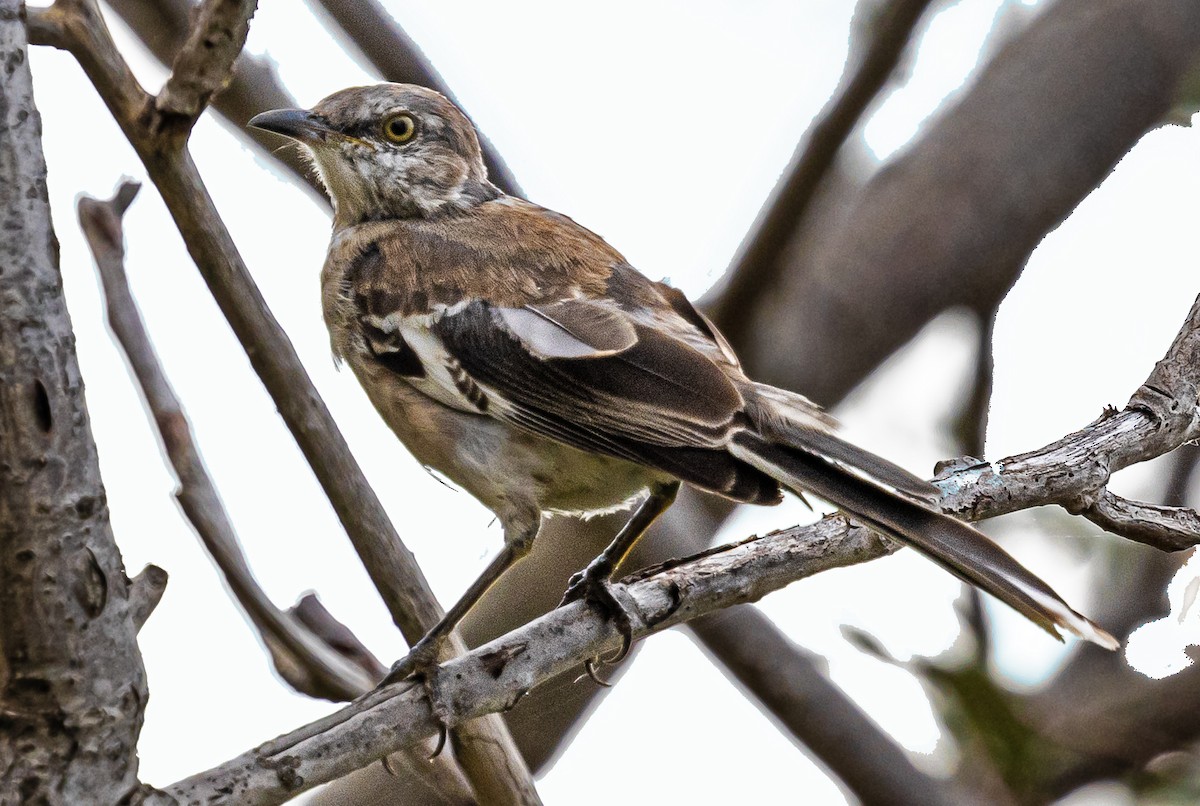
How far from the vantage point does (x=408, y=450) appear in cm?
367

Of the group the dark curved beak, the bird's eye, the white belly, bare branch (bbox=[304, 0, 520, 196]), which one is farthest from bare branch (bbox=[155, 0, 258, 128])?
bare branch (bbox=[304, 0, 520, 196])

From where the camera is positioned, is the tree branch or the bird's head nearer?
the tree branch

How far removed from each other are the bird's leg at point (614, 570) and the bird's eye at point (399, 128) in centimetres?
156

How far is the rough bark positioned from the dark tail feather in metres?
1.46

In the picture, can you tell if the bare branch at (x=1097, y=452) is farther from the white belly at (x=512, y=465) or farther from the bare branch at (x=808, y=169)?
the bare branch at (x=808, y=169)

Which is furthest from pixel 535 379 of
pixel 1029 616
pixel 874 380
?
pixel 874 380

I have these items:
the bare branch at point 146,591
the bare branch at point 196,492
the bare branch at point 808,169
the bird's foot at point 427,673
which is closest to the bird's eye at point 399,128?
the bare branch at point 196,492

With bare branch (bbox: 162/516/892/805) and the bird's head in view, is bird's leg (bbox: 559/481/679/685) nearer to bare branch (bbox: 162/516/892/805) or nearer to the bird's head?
bare branch (bbox: 162/516/892/805)

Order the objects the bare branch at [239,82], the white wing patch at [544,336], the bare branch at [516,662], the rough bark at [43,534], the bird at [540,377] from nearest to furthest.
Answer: the rough bark at [43,534] < the bare branch at [516,662] < the bird at [540,377] < the white wing patch at [544,336] < the bare branch at [239,82]

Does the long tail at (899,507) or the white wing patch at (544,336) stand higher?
the white wing patch at (544,336)

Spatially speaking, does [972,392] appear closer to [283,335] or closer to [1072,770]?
[1072,770]

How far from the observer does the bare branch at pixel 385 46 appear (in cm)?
452

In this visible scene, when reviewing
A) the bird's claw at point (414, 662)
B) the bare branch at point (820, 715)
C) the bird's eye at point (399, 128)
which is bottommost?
the bird's claw at point (414, 662)

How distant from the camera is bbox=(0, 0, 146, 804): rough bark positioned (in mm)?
2115
